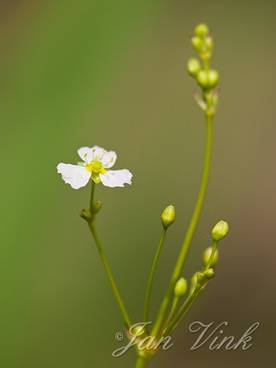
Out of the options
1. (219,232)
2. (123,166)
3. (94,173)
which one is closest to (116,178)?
(94,173)

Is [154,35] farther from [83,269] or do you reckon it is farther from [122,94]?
[83,269]

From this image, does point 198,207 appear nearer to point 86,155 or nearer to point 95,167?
point 95,167

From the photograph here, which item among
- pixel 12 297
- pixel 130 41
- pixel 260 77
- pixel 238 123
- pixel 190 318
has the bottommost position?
pixel 190 318

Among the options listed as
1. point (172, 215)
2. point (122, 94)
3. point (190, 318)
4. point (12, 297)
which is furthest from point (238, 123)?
point (172, 215)

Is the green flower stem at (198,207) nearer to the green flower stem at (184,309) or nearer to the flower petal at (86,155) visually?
the green flower stem at (184,309)

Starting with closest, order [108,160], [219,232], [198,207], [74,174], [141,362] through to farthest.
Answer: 1. [198,207]
2. [141,362]
3. [219,232]
4. [74,174]
5. [108,160]

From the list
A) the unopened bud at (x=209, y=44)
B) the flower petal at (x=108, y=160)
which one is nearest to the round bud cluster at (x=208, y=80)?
the unopened bud at (x=209, y=44)

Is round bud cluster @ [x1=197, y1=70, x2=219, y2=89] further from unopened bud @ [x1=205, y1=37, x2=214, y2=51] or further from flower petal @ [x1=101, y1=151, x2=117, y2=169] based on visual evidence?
flower petal @ [x1=101, y1=151, x2=117, y2=169]
